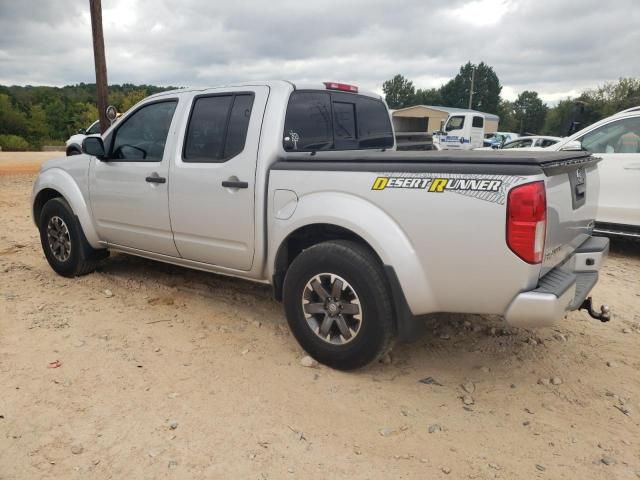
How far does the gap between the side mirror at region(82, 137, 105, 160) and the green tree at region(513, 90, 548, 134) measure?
78884 mm

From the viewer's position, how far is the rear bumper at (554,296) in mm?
2592

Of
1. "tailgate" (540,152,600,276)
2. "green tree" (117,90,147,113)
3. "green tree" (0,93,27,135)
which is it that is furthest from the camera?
"green tree" (0,93,27,135)

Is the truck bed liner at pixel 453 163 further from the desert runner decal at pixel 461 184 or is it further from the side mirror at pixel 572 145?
the side mirror at pixel 572 145

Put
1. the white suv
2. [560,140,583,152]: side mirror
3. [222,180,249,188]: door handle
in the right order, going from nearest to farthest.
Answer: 1. [222,180,249,188]: door handle
2. the white suv
3. [560,140,583,152]: side mirror

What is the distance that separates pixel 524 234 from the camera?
8.34 feet

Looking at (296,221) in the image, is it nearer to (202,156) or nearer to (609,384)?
(202,156)

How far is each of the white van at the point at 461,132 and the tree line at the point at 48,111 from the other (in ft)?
80.2

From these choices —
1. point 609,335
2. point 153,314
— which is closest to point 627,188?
point 609,335

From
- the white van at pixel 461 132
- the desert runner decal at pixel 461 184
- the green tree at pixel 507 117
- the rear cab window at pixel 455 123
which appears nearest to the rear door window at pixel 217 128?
the desert runner decal at pixel 461 184

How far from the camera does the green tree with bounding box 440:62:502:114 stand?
9506 cm

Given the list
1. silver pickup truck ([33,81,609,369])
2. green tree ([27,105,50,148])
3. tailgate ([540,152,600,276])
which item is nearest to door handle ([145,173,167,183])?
silver pickup truck ([33,81,609,369])

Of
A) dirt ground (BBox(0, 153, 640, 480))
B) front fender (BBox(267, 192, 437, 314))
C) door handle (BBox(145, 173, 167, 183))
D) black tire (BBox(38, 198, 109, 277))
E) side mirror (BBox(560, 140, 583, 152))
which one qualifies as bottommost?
dirt ground (BBox(0, 153, 640, 480))

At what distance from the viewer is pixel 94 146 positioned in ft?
14.7

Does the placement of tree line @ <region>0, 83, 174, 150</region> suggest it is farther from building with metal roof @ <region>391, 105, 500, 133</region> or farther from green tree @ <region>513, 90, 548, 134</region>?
green tree @ <region>513, 90, 548, 134</region>
